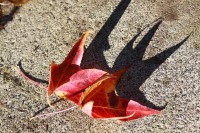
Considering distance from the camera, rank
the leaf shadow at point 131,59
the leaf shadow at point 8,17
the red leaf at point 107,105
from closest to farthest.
A: the red leaf at point 107,105
the leaf shadow at point 131,59
the leaf shadow at point 8,17

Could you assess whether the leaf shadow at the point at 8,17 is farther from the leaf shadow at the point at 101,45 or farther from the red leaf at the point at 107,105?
the red leaf at the point at 107,105

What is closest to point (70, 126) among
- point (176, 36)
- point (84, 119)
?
point (84, 119)

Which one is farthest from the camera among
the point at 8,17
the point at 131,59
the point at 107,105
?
the point at 8,17

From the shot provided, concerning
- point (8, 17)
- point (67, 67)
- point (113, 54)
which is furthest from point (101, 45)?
point (8, 17)

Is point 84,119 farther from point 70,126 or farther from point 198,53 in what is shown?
point 198,53

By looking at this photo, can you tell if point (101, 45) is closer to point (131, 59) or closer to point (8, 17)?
point (131, 59)

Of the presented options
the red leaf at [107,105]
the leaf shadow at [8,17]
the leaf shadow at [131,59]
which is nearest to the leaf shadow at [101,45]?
the leaf shadow at [131,59]
